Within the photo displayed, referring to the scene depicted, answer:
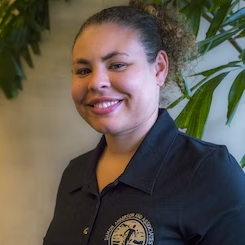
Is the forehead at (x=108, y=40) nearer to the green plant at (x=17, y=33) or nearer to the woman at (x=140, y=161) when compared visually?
the woman at (x=140, y=161)

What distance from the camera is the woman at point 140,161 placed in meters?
0.83

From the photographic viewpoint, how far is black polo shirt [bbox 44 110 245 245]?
2.67 feet

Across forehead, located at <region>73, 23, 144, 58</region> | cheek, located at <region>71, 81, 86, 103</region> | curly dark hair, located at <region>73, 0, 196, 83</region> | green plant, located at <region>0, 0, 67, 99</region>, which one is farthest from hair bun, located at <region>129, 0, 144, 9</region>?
green plant, located at <region>0, 0, 67, 99</region>

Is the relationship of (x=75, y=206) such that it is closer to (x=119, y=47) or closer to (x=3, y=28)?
(x=119, y=47)

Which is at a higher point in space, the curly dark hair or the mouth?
the curly dark hair

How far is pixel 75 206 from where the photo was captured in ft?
3.33

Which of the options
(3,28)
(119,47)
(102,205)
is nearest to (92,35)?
(119,47)

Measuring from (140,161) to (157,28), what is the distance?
0.96 ft

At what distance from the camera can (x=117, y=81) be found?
2.92 ft

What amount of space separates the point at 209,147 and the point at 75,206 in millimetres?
324

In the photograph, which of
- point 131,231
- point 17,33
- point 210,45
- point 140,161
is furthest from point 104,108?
point 17,33

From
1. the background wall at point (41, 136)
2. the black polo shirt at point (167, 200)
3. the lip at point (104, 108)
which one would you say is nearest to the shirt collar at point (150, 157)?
the black polo shirt at point (167, 200)

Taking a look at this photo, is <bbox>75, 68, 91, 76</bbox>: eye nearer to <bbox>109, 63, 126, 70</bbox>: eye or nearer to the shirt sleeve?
<bbox>109, 63, 126, 70</bbox>: eye

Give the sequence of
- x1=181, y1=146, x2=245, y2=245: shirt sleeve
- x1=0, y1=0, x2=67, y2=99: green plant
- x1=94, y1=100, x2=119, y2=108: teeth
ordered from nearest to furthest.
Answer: x1=181, y1=146, x2=245, y2=245: shirt sleeve < x1=94, y1=100, x2=119, y2=108: teeth < x1=0, y1=0, x2=67, y2=99: green plant
